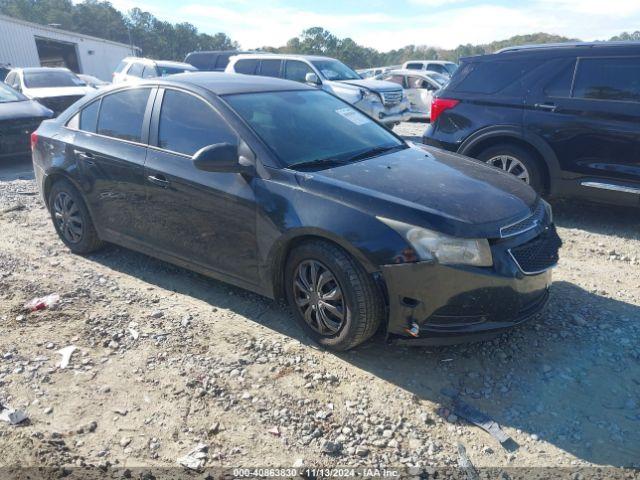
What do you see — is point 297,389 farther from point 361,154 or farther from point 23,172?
point 23,172

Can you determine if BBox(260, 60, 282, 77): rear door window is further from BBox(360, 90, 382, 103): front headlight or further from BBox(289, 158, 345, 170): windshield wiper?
BBox(289, 158, 345, 170): windshield wiper

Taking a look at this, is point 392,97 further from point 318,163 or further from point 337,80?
point 318,163

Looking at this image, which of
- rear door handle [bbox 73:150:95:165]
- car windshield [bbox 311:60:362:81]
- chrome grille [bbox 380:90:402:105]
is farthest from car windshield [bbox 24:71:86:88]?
rear door handle [bbox 73:150:95:165]

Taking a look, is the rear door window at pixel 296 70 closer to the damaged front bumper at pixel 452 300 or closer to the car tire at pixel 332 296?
the car tire at pixel 332 296

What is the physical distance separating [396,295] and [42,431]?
6.85ft

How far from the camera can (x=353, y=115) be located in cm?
454

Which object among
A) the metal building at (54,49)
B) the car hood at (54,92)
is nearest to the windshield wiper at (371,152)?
the car hood at (54,92)

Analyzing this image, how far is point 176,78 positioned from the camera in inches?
174

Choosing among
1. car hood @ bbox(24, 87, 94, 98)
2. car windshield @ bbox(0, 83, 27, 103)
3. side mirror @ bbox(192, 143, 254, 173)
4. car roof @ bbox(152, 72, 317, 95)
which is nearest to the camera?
side mirror @ bbox(192, 143, 254, 173)

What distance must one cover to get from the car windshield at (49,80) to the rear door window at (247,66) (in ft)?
13.0

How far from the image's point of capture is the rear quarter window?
600 cm

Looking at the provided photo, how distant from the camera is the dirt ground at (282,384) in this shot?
2.68m

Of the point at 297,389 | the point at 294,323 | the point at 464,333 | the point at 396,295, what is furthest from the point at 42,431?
the point at 464,333

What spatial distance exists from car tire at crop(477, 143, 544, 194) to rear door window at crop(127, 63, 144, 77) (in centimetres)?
1358
